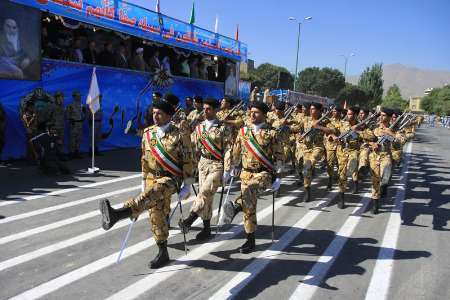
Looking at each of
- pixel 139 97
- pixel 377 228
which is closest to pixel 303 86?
pixel 139 97

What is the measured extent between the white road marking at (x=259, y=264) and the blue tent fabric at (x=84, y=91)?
8469mm

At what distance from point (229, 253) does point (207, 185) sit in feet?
3.74

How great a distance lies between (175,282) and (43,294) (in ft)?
4.50

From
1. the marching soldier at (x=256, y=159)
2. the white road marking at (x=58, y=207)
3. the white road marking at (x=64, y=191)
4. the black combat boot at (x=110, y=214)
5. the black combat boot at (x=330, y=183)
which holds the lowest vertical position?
the white road marking at (x=58, y=207)

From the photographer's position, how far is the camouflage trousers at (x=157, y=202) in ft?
15.9

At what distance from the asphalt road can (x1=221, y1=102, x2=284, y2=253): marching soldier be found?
53 centimetres

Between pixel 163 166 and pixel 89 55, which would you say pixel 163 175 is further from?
pixel 89 55

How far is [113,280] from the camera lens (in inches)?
188

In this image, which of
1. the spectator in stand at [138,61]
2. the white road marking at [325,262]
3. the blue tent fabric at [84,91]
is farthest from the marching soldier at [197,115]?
the spectator in stand at [138,61]

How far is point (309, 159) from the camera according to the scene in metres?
9.45

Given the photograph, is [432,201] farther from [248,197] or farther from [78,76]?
[78,76]

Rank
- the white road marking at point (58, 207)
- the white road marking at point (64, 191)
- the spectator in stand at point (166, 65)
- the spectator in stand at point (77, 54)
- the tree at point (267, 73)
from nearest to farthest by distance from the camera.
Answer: the white road marking at point (58, 207), the white road marking at point (64, 191), the spectator in stand at point (77, 54), the spectator in stand at point (166, 65), the tree at point (267, 73)

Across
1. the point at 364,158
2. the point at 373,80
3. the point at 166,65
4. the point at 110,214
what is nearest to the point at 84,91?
the point at 166,65

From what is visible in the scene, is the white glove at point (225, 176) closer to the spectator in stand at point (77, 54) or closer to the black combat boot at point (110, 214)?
the black combat boot at point (110, 214)
